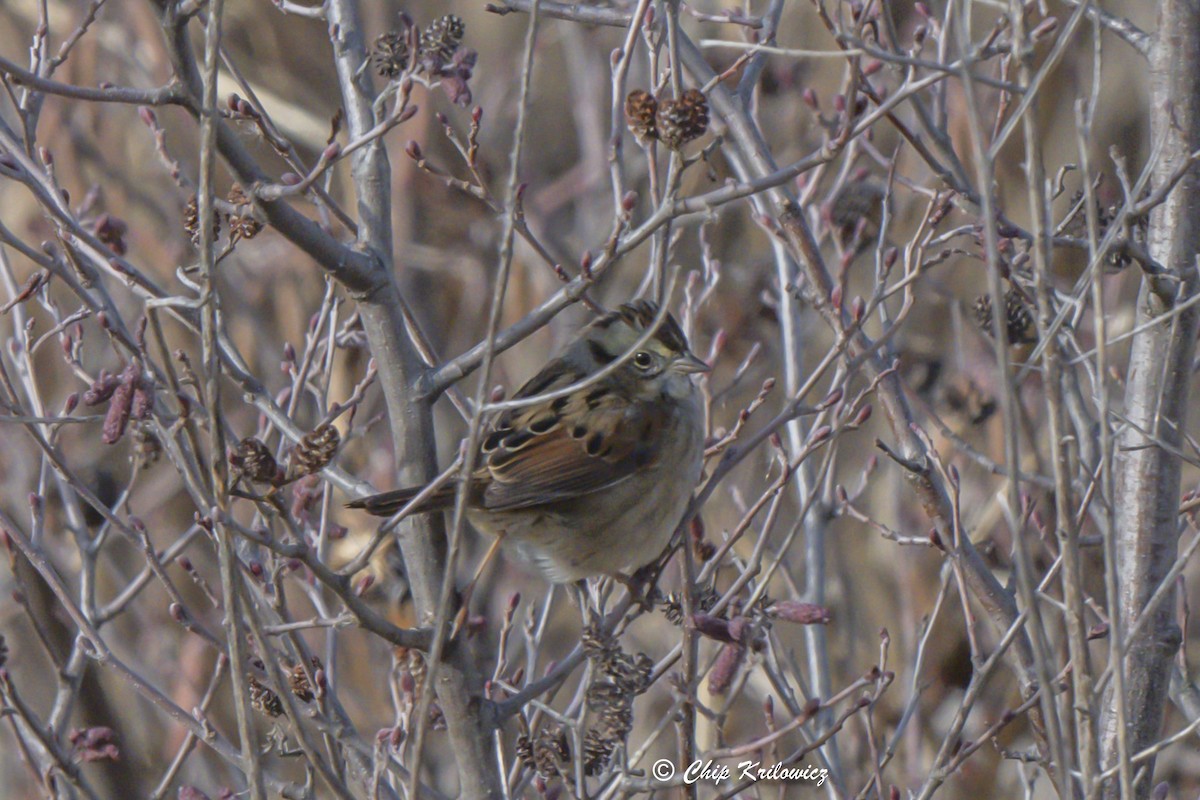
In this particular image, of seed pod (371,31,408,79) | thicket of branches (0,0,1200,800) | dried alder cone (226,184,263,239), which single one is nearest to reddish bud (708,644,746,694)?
thicket of branches (0,0,1200,800)

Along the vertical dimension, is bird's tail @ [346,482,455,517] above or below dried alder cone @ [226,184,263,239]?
below

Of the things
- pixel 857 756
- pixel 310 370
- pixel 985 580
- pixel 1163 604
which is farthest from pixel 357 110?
pixel 857 756

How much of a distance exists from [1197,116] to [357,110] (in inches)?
78.0

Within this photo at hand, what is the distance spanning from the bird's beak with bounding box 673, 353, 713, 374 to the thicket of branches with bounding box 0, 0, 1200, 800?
0.10 meters

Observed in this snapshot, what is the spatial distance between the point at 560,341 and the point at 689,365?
2738 mm

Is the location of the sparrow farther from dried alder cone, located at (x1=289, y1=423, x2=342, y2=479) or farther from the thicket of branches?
dried alder cone, located at (x1=289, y1=423, x2=342, y2=479)

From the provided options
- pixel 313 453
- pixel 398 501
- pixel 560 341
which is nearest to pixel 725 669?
pixel 398 501

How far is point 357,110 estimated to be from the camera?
311cm

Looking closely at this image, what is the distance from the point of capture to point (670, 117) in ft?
8.16

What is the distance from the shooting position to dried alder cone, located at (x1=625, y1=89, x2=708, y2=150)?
2475 millimetres

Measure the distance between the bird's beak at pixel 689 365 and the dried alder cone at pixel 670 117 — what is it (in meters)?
1.10

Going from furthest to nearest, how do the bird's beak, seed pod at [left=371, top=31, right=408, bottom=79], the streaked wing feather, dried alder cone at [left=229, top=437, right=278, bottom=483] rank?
the streaked wing feather
the bird's beak
seed pod at [left=371, top=31, right=408, bottom=79]
dried alder cone at [left=229, top=437, right=278, bottom=483]

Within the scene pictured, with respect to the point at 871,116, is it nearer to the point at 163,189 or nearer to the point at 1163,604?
the point at 1163,604

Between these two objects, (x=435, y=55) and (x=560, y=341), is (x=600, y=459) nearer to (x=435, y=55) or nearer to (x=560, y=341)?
(x=435, y=55)
